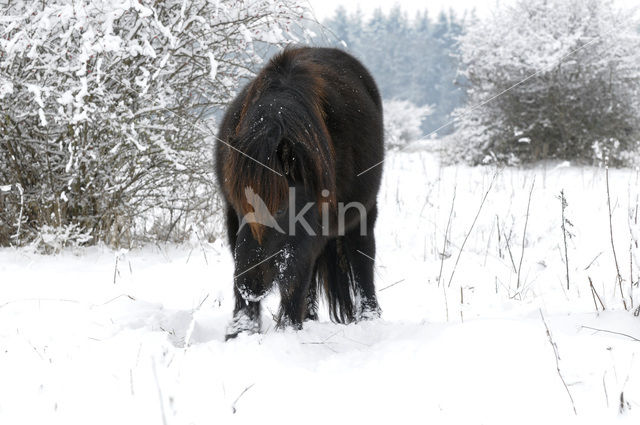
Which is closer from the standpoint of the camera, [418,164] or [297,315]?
[297,315]

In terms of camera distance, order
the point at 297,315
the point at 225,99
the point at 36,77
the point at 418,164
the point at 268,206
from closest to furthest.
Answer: the point at 268,206 < the point at 297,315 < the point at 36,77 < the point at 225,99 < the point at 418,164

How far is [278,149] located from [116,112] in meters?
2.37

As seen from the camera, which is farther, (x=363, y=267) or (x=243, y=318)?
(x=363, y=267)

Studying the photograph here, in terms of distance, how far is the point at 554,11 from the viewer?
11523 millimetres

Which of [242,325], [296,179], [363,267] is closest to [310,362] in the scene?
[242,325]

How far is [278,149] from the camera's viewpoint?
7.30 feet

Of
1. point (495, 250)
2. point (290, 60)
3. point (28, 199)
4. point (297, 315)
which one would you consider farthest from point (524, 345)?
point (28, 199)

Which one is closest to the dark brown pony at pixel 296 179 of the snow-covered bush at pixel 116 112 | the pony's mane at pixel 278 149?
the pony's mane at pixel 278 149

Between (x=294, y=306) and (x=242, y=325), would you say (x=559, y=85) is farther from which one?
(x=242, y=325)

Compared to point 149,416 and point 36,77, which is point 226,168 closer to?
point 149,416

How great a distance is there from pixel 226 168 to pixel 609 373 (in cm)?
165

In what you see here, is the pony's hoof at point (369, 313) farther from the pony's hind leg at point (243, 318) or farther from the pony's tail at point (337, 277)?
the pony's hind leg at point (243, 318)

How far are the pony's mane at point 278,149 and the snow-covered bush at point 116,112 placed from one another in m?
1.56

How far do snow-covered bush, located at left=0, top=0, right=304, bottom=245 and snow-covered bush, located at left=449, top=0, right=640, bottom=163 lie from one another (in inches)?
268
